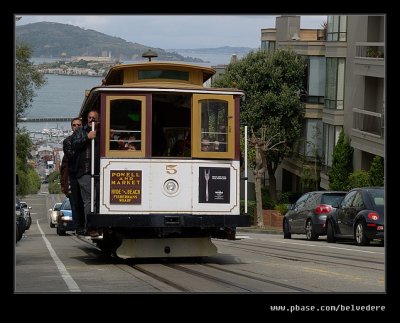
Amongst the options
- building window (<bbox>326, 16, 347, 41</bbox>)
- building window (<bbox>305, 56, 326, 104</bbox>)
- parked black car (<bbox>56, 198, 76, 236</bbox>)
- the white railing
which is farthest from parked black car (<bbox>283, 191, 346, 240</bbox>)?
building window (<bbox>305, 56, 326, 104</bbox>)

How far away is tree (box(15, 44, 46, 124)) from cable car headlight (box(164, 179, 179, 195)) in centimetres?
3442

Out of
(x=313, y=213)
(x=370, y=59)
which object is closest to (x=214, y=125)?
(x=313, y=213)

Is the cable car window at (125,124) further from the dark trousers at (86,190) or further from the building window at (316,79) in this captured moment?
the building window at (316,79)

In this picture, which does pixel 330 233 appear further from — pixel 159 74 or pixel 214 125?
pixel 159 74

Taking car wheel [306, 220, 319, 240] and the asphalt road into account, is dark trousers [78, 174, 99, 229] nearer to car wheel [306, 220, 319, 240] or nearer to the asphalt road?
the asphalt road

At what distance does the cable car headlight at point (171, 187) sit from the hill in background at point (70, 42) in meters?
9.27

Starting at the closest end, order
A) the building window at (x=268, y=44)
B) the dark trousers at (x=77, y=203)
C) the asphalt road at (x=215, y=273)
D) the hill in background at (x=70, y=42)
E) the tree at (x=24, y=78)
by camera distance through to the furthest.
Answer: the asphalt road at (x=215, y=273), the dark trousers at (x=77, y=203), the hill in background at (x=70, y=42), the tree at (x=24, y=78), the building window at (x=268, y=44)

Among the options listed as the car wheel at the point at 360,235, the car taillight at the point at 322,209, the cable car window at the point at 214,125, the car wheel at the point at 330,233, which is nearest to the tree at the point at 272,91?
the car taillight at the point at 322,209

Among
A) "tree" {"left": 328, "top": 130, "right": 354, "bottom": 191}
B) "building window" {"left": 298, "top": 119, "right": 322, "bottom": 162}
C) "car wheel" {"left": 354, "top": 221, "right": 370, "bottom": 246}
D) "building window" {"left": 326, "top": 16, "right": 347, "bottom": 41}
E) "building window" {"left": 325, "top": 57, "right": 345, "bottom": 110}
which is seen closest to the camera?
"car wheel" {"left": 354, "top": 221, "right": 370, "bottom": 246}

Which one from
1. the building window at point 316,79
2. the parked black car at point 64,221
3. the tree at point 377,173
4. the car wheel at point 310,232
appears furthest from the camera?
the building window at point 316,79

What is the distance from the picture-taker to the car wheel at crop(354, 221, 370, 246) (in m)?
22.0

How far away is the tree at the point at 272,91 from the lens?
2077 inches

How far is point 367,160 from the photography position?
4425cm

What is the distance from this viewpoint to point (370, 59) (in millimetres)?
40656
